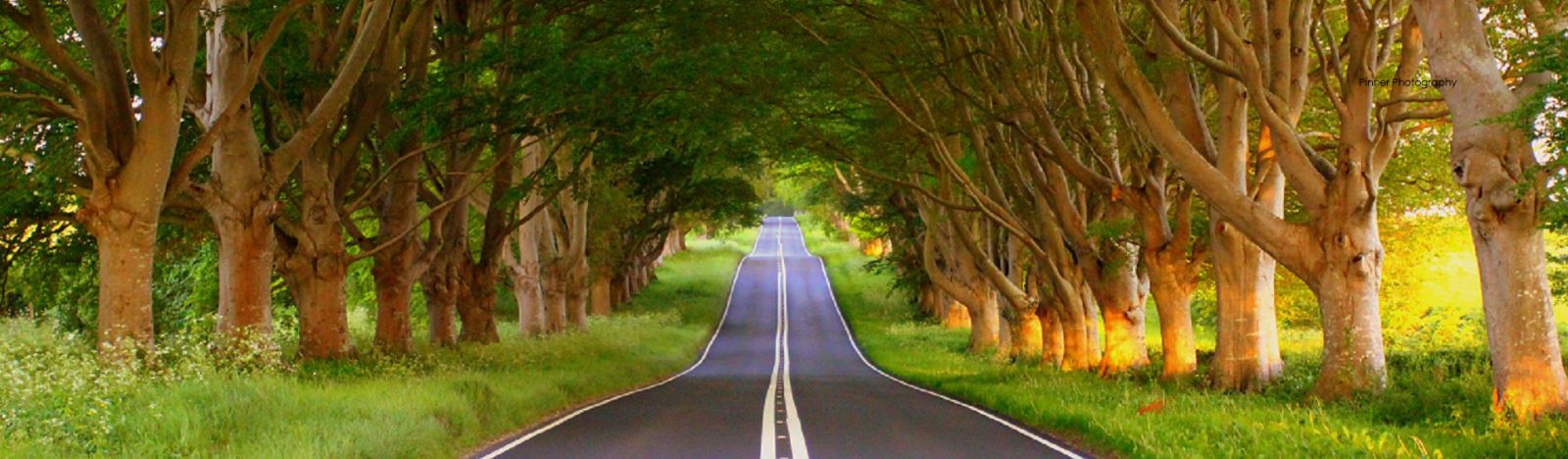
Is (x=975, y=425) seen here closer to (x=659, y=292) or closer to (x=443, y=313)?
(x=443, y=313)

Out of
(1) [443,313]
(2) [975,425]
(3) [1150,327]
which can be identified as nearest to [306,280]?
(1) [443,313]

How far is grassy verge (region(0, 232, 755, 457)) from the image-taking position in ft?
33.9

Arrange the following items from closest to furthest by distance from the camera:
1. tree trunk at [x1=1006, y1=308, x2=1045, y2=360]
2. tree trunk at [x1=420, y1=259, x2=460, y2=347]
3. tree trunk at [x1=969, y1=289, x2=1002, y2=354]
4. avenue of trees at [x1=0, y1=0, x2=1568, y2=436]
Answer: avenue of trees at [x1=0, y1=0, x2=1568, y2=436], tree trunk at [x1=420, y1=259, x2=460, y2=347], tree trunk at [x1=1006, y1=308, x2=1045, y2=360], tree trunk at [x1=969, y1=289, x2=1002, y2=354]

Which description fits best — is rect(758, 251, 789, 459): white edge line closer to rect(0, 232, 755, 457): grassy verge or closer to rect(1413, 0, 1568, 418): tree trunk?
rect(0, 232, 755, 457): grassy verge

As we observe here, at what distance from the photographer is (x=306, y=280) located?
788 inches

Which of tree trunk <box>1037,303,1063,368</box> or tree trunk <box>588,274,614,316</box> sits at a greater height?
tree trunk <box>588,274,614,316</box>

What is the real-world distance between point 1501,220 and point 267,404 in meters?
11.2

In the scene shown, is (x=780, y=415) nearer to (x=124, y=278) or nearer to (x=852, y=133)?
(x=124, y=278)

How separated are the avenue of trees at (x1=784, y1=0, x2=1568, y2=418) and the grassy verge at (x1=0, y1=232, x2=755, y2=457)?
814 centimetres

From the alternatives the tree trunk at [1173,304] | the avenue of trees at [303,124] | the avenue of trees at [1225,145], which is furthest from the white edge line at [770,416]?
the tree trunk at [1173,304]

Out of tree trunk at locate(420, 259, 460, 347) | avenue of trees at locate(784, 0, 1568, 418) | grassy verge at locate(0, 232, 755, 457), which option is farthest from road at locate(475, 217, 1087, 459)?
tree trunk at locate(420, 259, 460, 347)

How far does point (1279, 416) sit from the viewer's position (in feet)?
45.4

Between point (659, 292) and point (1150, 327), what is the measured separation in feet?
92.5

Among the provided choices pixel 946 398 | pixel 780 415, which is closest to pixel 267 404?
pixel 780 415
